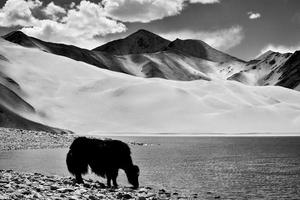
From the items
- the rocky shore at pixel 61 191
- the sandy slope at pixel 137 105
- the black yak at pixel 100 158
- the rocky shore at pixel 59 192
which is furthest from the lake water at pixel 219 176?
the sandy slope at pixel 137 105

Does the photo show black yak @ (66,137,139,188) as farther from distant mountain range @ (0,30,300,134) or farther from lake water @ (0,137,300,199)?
distant mountain range @ (0,30,300,134)

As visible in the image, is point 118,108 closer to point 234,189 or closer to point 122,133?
point 122,133

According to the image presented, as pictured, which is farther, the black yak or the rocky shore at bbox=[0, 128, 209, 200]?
the black yak

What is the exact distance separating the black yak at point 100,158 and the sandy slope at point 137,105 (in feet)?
344

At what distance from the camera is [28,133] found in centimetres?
7269

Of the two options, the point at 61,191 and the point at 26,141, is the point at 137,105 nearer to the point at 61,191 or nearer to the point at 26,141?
the point at 26,141

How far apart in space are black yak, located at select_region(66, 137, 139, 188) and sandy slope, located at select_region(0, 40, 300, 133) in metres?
105

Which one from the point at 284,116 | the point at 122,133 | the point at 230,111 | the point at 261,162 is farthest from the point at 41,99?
the point at 261,162

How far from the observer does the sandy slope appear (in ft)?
484

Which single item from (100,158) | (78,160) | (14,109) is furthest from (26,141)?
(14,109)

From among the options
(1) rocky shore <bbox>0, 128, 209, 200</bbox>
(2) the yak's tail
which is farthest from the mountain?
(1) rocky shore <bbox>0, 128, 209, 200</bbox>

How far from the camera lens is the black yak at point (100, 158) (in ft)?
77.1

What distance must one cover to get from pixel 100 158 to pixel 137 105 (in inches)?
5485

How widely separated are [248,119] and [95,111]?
50.2m
